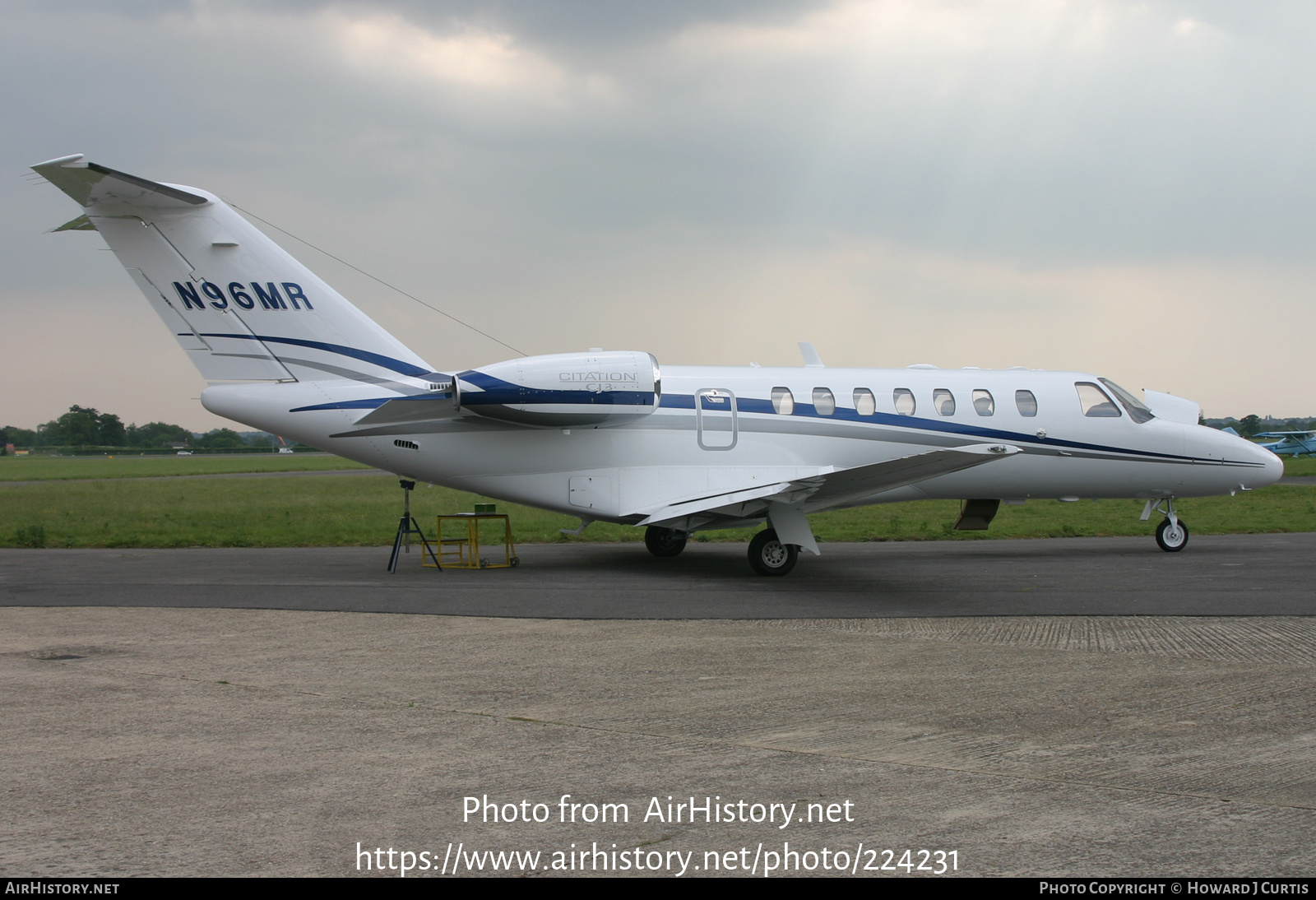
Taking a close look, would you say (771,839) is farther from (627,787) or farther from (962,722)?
(962,722)

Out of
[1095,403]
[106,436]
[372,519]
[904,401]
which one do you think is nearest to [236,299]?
[904,401]

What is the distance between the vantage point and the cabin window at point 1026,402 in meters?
16.7

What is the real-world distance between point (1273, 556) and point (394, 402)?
1444 cm

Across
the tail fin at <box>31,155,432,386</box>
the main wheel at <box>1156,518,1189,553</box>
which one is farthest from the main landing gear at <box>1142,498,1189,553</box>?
the tail fin at <box>31,155,432,386</box>

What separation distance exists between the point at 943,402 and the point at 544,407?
6.54 metres

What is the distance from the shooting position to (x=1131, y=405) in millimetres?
17328

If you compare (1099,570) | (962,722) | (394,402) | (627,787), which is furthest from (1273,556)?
(627,787)

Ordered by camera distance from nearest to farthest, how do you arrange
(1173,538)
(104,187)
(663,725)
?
(663,725) → (104,187) → (1173,538)

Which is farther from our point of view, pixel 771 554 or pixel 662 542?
pixel 662 542

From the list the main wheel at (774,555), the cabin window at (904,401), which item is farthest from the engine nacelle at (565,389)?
the cabin window at (904,401)

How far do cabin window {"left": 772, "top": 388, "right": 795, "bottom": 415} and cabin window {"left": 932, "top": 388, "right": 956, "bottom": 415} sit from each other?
2.44 m

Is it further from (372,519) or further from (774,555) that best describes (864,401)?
(372,519)

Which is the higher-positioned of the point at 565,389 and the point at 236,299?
the point at 236,299

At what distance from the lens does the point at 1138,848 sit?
4.45 m
